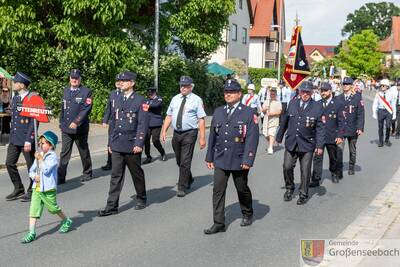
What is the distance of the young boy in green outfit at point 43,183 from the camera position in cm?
618

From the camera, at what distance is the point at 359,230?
677 cm

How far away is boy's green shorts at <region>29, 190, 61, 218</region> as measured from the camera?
6195 millimetres

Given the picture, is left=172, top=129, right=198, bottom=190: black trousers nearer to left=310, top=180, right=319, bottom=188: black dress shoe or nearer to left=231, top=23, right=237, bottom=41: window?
left=310, top=180, right=319, bottom=188: black dress shoe

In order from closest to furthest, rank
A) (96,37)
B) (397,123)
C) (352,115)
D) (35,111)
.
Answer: (35,111)
(352,115)
(96,37)
(397,123)

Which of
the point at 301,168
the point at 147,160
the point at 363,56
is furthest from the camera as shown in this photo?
the point at 363,56

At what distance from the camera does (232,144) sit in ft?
21.6

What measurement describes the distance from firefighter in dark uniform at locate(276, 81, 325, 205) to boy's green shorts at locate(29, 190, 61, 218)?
3629 mm

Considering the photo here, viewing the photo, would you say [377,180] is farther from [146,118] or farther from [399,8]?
[399,8]

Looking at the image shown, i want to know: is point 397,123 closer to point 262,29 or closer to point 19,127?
point 19,127

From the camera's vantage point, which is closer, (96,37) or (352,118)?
(352,118)

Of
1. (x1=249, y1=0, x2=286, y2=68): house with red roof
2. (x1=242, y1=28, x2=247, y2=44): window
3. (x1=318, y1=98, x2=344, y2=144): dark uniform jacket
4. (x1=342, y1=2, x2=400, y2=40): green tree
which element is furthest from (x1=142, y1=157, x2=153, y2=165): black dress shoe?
(x1=342, y1=2, x2=400, y2=40): green tree

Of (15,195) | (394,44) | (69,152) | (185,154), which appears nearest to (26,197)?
(15,195)

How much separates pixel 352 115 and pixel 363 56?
78072 millimetres

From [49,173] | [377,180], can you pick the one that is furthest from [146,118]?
[377,180]
